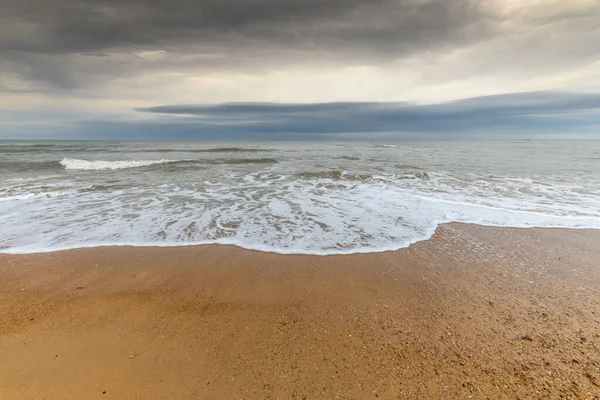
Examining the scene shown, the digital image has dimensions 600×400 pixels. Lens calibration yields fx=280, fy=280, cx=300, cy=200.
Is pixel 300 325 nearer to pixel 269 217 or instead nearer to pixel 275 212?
pixel 269 217

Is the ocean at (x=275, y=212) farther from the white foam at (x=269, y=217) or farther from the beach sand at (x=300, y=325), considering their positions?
the beach sand at (x=300, y=325)

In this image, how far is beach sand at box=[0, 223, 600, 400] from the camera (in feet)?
7.47

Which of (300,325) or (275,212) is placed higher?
(300,325)

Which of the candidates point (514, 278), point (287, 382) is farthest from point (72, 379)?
point (514, 278)

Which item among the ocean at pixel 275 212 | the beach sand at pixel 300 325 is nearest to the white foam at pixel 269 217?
the ocean at pixel 275 212

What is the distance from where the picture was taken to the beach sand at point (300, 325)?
228 centimetres

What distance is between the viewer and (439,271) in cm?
424

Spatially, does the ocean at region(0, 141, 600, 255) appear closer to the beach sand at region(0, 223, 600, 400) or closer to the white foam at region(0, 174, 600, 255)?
the white foam at region(0, 174, 600, 255)

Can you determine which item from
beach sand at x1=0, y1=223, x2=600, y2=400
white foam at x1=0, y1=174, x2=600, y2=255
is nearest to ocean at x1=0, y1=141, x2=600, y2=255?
white foam at x1=0, y1=174, x2=600, y2=255

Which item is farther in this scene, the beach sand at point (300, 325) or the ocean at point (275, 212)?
the ocean at point (275, 212)

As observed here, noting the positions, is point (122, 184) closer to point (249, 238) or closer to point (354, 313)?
point (249, 238)

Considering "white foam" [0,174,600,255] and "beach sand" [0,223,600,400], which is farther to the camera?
"white foam" [0,174,600,255]

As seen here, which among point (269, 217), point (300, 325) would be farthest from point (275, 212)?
point (300, 325)

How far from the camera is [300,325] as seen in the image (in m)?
3.03
